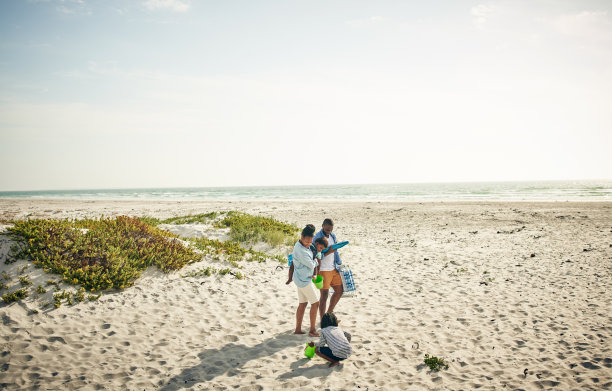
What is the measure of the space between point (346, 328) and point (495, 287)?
5.18 m

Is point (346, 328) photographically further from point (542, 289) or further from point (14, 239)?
point (14, 239)

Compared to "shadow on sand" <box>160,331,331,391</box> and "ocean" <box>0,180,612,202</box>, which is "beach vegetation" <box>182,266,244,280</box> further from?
"ocean" <box>0,180,612,202</box>

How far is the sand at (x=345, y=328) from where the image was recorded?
505 cm

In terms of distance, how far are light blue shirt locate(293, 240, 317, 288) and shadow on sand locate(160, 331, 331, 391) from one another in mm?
1273

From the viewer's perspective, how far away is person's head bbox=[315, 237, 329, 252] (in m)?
6.06

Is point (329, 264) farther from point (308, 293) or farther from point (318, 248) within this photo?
point (308, 293)

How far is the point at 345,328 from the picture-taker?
6891 millimetres

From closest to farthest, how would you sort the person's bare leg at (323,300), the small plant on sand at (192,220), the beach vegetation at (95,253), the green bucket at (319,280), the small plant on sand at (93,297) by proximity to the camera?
the green bucket at (319,280), the person's bare leg at (323,300), the small plant on sand at (93,297), the beach vegetation at (95,253), the small plant on sand at (192,220)

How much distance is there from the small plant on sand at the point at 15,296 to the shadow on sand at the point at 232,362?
4268 mm

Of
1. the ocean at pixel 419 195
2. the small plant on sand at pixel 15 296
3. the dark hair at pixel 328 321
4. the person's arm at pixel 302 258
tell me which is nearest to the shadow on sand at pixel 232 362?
the dark hair at pixel 328 321

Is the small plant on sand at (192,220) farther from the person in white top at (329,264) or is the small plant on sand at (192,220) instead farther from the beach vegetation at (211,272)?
the person in white top at (329,264)

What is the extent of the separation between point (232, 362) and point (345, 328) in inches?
100

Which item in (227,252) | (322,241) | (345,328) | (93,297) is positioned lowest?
(345,328)

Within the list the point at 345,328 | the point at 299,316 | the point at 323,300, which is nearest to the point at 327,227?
the point at 323,300
